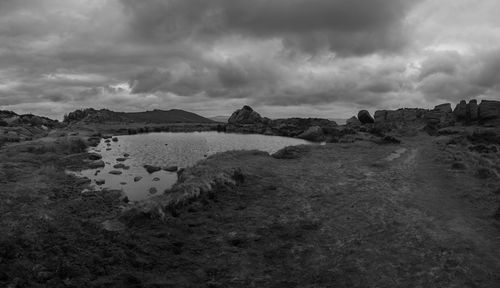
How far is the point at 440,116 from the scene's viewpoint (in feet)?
479

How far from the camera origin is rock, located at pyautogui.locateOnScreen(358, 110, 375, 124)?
173875 millimetres

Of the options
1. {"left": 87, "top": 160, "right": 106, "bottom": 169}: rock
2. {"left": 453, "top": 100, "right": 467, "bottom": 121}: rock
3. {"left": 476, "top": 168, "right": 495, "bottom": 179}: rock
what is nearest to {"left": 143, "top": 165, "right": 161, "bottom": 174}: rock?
{"left": 87, "top": 160, "right": 106, "bottom": 169}: rock

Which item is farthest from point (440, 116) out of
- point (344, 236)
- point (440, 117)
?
point (344, 236)

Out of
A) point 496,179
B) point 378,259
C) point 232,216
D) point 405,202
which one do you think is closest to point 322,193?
point 405,202

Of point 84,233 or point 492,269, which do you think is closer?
point 492,269

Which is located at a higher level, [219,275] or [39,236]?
[39,236]

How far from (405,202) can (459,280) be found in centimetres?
1326

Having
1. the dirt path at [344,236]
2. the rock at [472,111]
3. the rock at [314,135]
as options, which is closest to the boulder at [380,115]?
the rock at [472,111]

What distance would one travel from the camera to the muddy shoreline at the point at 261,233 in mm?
15961

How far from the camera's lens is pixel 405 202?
28156mm

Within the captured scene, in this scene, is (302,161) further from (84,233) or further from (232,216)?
(84,233)

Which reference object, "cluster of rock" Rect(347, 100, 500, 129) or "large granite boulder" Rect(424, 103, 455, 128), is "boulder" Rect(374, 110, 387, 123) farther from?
"large granite boulder" Rect(424, 103, 455, 128)

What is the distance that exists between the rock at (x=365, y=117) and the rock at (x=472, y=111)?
5191cm

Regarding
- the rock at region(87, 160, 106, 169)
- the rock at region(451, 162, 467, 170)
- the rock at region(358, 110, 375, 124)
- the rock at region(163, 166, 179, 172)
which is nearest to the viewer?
the rock at region(451, 162, 467, 170)
